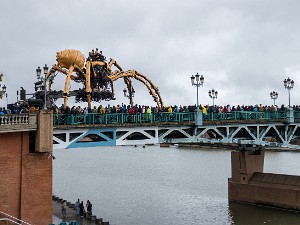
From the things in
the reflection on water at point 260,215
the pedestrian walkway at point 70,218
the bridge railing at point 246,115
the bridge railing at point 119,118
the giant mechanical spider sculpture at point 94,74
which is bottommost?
the reflection on water at point 260,215

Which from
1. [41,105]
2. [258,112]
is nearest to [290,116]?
[258,112]

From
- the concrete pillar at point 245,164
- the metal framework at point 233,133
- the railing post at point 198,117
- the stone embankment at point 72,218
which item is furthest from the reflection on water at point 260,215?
the stone embankment at point 72,218

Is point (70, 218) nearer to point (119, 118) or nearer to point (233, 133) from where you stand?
point (119, 118)

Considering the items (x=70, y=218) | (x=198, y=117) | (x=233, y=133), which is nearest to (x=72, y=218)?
(x=70, y=218)

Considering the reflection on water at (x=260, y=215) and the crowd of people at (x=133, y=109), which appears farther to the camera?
the reflection on water at (x=260, y=215)

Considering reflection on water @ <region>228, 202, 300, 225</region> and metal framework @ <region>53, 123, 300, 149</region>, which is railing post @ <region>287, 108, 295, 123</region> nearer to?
metal framework @ <region>53, 123, 300, 149</region>

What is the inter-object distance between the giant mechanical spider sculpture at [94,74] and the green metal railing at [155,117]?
568 cm

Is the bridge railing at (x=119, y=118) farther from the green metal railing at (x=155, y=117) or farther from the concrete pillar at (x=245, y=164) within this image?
the concrete pillar at (x=245, y=164)

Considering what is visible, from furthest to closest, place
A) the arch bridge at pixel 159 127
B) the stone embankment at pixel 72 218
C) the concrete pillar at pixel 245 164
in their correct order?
the concrete pillar at pixel 245 164 → the stone embankment at pixel 72 218 → the arch bridge at pixel 159 127

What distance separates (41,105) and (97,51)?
12.4 m

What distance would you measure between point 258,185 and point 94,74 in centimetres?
1663

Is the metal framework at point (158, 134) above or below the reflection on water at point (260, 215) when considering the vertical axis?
above

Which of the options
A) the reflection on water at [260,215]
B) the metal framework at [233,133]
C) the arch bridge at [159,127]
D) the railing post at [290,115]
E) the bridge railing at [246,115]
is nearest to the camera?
the arch bridge at [159,127]

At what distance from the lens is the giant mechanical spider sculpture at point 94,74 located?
3444 centimetres
